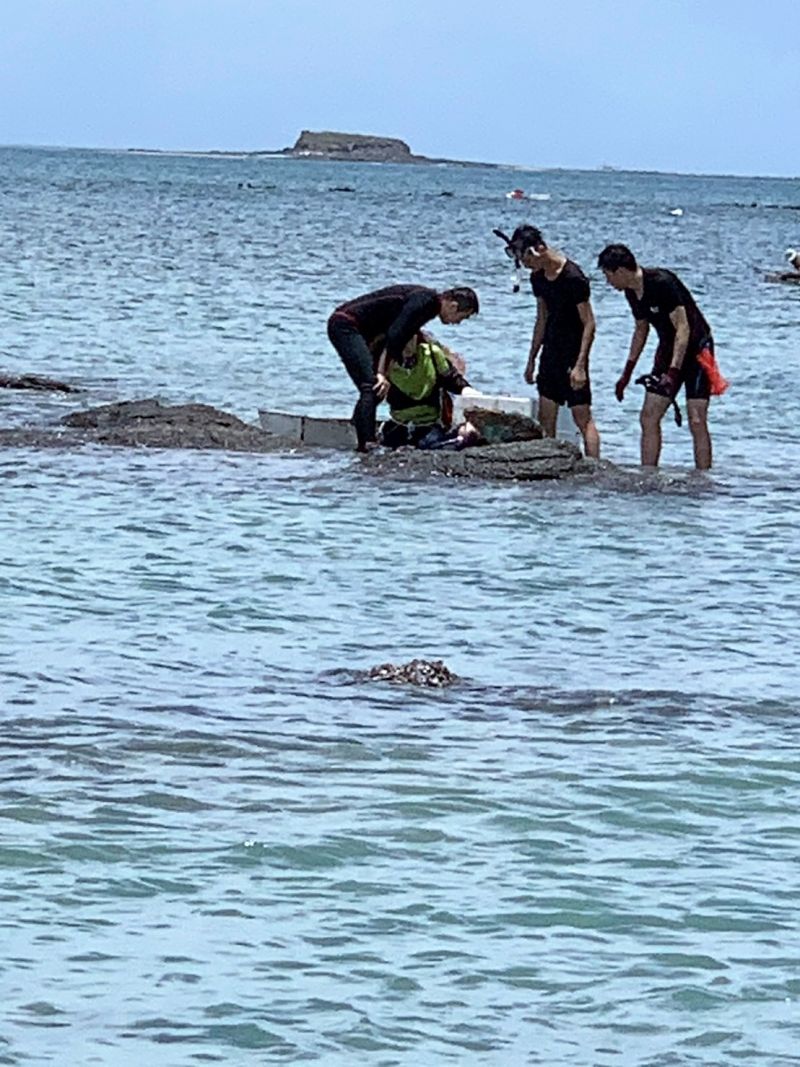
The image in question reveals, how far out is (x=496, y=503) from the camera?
50.6ft

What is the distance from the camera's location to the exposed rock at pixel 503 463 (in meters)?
A: 16.2

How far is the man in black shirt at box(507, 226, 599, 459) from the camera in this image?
15.4 m

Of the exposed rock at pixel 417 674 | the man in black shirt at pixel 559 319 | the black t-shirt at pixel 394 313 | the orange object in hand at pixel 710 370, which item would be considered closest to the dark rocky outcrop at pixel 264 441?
the man in black shirt at pixel 559 319

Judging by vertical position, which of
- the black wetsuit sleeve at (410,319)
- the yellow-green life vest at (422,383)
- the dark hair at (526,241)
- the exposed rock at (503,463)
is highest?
the dark hair at (526,241)

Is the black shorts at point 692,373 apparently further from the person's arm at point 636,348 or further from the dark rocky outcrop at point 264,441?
the dark rocky outcrop at point 264,441

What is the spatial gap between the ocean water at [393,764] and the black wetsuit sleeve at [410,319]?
3.09ft

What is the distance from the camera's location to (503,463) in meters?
16.2

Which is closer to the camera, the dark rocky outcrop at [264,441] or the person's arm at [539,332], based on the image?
the person's arm at [539,332]

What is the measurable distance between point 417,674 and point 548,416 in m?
6.73

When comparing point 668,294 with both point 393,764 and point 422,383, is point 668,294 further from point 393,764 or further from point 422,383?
point 393,764

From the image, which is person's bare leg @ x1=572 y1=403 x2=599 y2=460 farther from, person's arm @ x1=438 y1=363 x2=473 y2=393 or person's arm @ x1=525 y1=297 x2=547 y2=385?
person's arm @ x1=438 y1=363 x2=473 y2=393

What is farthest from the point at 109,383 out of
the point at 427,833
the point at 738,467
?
the point at 427,833

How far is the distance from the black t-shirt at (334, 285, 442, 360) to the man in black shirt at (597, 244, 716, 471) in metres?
1.12

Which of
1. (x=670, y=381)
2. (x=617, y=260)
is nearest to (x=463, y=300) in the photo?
(x=617, y=260)
